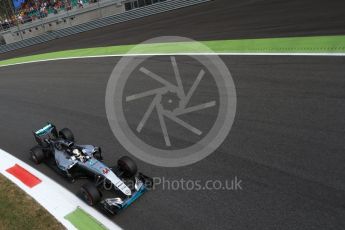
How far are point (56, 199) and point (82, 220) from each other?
36.5 inches

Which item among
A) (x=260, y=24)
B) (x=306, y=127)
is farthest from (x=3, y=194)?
(x=260, y=24)

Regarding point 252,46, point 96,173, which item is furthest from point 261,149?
point 252,46

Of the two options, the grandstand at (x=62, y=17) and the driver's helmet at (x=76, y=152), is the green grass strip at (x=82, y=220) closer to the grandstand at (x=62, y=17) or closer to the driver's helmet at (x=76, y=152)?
the driver's helmet at (x=76, y=152)

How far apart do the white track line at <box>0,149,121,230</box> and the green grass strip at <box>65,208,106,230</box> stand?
58mm

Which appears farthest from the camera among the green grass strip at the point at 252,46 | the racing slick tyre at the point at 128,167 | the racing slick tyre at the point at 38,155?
the green grass strip at the point at 252,46

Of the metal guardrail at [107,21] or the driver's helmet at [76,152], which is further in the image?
the metal guardrail at [107,21]

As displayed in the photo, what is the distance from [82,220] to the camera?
5.37m

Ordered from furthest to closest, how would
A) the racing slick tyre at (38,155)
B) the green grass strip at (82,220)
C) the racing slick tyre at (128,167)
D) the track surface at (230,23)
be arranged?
1. the track surface at (230,23)
2. the racing slick tyre at (38,155)
3. the racing slick tyre at (128,167)
4. the green grass strip at (82,220)

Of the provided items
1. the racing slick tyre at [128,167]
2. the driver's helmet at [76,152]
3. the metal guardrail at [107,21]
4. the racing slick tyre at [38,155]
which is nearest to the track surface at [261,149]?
the racing slick tyre at [38,155]

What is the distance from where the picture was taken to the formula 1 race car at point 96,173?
5559mm

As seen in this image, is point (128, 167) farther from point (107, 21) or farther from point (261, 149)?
point (107, 21)

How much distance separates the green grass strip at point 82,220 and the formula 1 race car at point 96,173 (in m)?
0.24

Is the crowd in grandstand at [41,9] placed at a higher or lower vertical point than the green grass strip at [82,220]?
higher

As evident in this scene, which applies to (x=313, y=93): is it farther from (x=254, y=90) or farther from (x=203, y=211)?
(x=203, y=211)
